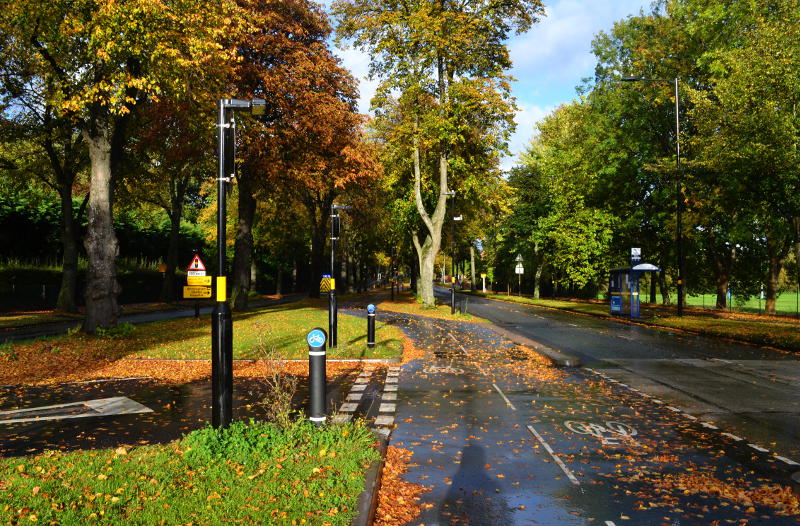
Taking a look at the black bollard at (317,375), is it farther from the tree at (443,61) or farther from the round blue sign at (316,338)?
the tree at (443,61)

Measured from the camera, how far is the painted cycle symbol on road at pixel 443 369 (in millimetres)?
13472

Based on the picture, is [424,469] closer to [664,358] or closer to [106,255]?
[664,358]

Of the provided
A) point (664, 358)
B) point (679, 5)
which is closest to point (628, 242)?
point (679, 5)

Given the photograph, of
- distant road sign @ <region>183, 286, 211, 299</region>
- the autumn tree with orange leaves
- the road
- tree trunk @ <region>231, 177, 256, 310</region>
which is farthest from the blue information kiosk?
distant road sign @ <region>183, 286, 211, 299</region>

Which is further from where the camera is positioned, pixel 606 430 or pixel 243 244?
pixel 243 244

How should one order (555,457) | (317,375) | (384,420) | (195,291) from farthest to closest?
(195,291) → (384,420) → (317,375) → (555,457)

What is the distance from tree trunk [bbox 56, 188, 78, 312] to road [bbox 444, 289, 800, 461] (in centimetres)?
2127

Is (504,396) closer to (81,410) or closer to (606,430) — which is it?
(606,430)

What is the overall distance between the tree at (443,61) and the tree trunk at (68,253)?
652 inches

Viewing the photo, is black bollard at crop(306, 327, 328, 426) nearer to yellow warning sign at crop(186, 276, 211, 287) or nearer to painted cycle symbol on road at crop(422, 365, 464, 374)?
painted cycle symbol on road at crop(422, 365, 464, 374)

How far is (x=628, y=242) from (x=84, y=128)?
38048 mm

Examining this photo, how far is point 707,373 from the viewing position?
13570 mm

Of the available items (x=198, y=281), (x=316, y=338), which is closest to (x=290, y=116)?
(x=198, y=281)

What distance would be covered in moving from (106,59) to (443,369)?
11.3 metres
